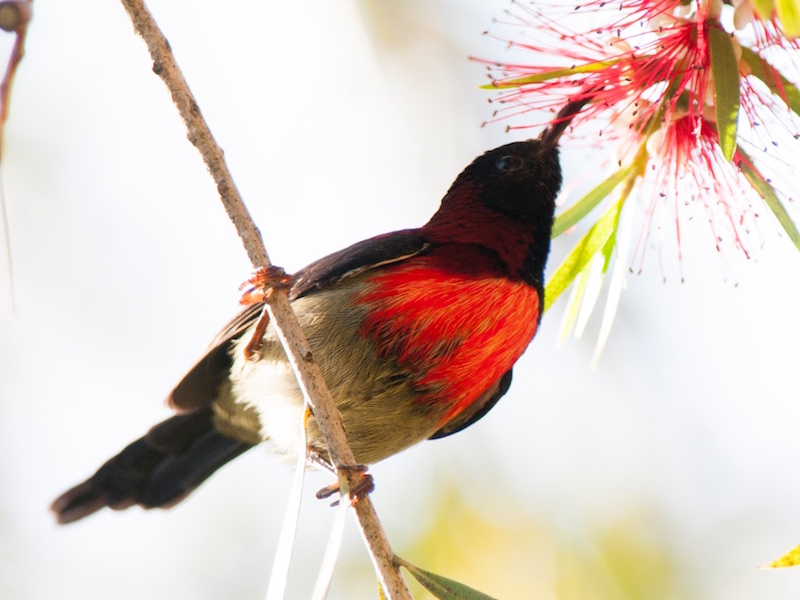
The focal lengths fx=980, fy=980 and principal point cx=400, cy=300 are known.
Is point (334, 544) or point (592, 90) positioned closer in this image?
point (334, 544)

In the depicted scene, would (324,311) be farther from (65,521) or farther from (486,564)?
(486,564)

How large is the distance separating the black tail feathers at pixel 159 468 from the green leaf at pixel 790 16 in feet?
11.4

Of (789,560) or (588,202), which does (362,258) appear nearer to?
(588,202)

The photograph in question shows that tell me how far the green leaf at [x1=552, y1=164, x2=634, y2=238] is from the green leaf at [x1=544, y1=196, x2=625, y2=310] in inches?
2.3

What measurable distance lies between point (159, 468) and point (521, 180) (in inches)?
87.7

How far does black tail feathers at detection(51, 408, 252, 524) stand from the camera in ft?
15.5

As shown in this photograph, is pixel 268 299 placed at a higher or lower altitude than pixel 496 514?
higher

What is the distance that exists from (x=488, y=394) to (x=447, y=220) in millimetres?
803

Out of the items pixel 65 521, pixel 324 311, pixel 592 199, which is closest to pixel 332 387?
pixel 324 311

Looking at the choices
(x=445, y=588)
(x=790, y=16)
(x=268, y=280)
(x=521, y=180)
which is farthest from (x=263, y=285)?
(x=790, y=16)

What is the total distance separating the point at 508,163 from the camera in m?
4.43

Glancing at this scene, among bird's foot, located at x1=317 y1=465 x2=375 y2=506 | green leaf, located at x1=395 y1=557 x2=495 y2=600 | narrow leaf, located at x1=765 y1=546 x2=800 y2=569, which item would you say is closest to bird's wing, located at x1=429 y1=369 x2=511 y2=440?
bird's foot, located at x1=317 y1=465 x2=375 y2=506

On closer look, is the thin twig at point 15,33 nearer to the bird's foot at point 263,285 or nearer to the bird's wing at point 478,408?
the bird's foot at point 263,285

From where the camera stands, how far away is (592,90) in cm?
308
